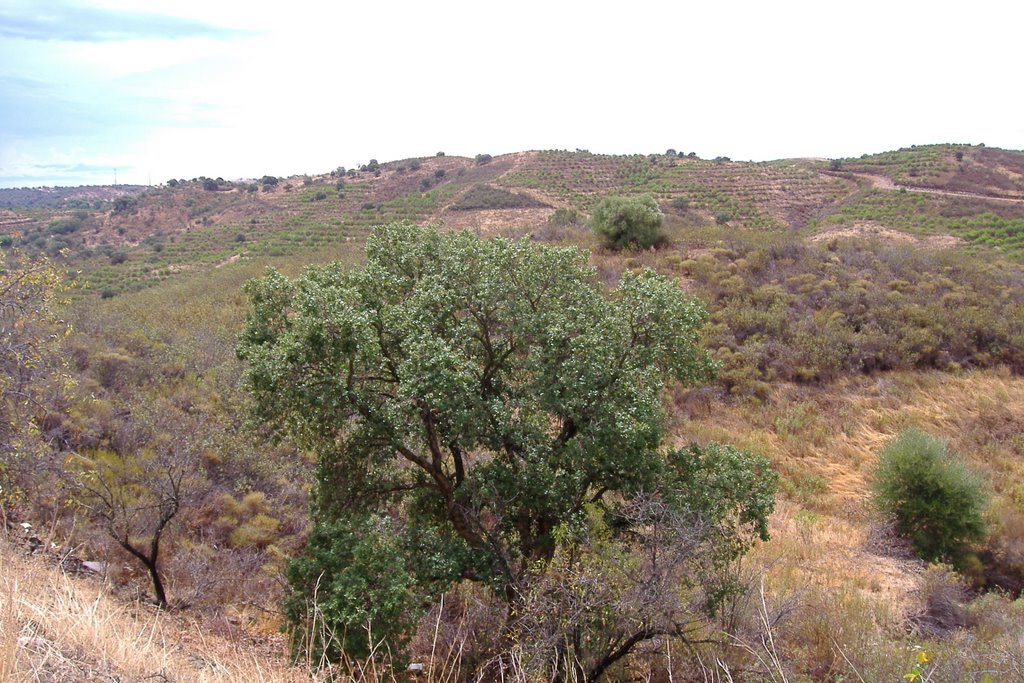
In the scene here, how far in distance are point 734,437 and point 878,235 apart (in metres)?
24.8

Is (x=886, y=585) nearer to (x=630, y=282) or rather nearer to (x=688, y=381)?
(x=688, y=381)

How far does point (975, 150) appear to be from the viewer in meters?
51.5

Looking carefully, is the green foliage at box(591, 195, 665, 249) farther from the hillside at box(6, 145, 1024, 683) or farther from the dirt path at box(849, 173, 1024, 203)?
the dirt path at box(849, 173, 1024, 203)

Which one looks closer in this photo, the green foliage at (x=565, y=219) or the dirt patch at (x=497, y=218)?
the green foliage at (x=565, y=219)

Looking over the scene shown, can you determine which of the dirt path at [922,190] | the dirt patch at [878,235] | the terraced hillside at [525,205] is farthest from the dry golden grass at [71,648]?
the dirt path at [922,190]

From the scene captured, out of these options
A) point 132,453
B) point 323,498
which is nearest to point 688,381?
point 323,498

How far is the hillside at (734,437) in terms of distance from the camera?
246 inches

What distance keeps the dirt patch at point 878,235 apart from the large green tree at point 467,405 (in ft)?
90.9

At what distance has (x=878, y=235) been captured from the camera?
1350 inches

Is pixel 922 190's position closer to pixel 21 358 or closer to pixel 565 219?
pixel 565 219

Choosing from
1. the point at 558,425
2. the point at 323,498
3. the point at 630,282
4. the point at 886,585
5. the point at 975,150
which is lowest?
the point at 886,585

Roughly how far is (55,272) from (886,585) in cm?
1300

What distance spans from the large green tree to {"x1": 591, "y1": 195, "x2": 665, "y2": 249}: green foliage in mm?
17804

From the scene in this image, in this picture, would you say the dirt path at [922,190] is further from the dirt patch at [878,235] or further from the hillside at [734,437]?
the dirt patch at [878,235]
